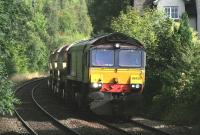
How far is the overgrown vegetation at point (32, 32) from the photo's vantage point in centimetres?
1789

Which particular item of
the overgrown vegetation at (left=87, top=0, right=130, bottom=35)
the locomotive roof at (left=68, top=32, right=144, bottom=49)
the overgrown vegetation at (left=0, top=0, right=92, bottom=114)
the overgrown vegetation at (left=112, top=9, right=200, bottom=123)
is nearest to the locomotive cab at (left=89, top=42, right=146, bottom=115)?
the locomotive roof at (left=68, top=32, right=144, bottom=49)

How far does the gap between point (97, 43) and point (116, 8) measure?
44119mm

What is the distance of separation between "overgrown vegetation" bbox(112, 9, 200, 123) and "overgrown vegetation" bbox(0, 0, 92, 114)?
621 cm

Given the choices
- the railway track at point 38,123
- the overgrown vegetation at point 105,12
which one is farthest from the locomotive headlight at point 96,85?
the overgrown vegetation at point 105,12

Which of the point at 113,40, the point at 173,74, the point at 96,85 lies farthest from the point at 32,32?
the point at 96,85

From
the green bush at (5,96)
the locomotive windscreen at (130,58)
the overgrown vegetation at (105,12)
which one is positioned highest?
the overgrown vegetation at (105,12)

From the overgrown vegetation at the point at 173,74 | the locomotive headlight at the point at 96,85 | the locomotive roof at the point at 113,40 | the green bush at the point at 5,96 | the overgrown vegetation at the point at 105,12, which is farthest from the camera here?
the overgrown vegetation at the point at 105,12

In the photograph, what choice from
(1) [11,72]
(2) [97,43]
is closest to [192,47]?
(2) [97,43]

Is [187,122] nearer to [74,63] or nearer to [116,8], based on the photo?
[74,63]

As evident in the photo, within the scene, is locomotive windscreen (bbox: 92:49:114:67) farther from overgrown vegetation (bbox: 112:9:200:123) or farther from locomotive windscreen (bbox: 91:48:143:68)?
overgrown vegetation (bbox: 112:9:200:123)

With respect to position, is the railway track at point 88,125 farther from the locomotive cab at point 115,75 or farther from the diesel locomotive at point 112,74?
the locomotive cab at point 115,75

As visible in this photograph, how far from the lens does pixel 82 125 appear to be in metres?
20.0

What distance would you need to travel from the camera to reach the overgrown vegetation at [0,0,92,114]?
17891 millimetres

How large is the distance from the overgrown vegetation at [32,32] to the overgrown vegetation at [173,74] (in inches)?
245
